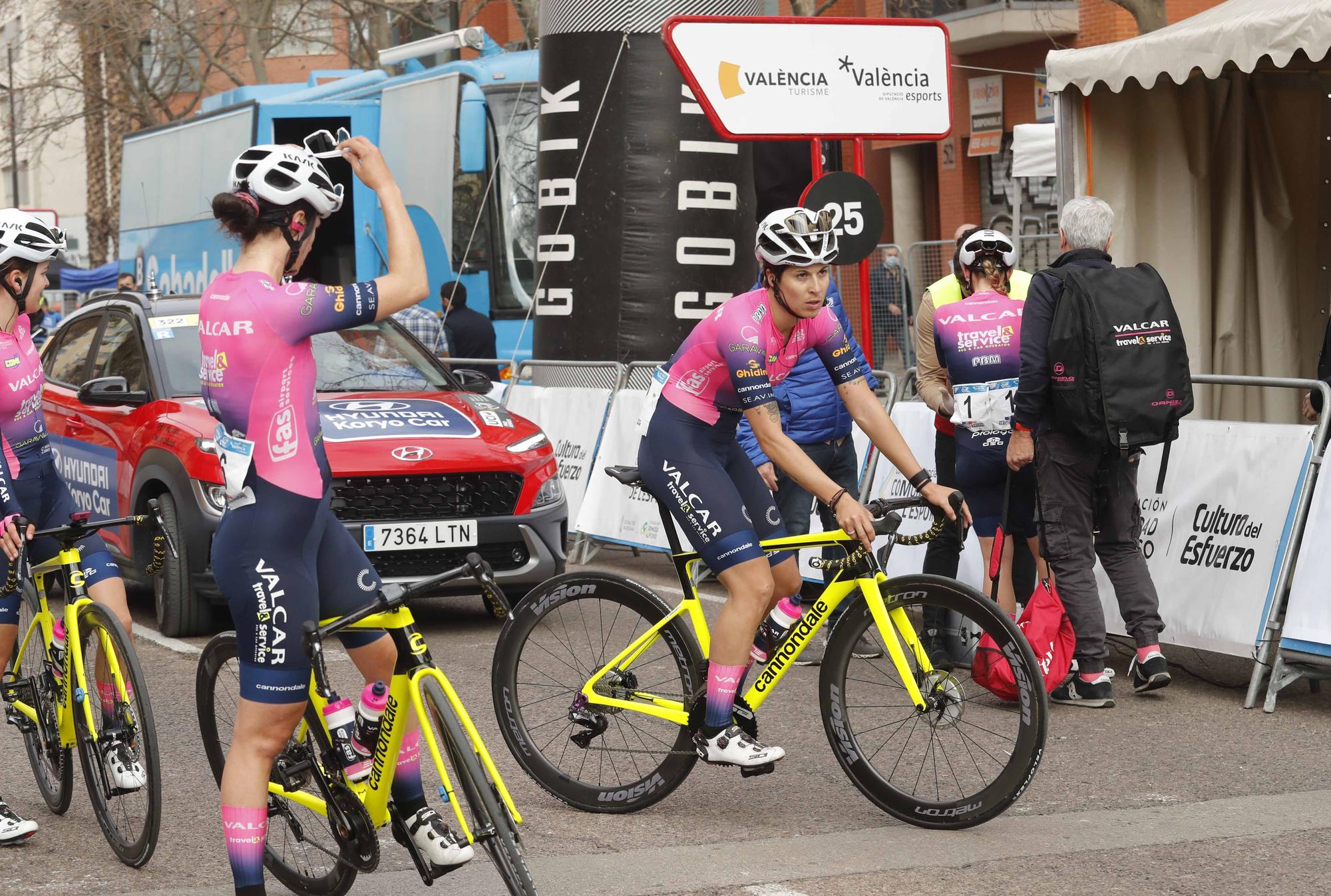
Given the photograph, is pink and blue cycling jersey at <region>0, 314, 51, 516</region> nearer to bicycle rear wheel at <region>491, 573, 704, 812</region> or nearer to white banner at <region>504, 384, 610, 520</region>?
bicycle rear wheel at <region>491, 573, 704, 812</region>

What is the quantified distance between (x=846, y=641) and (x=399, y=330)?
18.2ft

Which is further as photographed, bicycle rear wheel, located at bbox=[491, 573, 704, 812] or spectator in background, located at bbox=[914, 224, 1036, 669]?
spectator in background, located at bbox=[914, 224, 1036, 669]

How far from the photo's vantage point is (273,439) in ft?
14.0

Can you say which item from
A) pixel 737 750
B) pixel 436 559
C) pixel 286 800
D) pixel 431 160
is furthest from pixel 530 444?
pixel 431 160

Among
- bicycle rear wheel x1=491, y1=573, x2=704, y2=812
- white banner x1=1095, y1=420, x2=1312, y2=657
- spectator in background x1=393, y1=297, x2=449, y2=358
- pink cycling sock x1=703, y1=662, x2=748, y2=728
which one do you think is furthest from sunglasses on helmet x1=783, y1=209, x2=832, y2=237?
spectator in background x1=393, y1=297, x2=449, y2=358

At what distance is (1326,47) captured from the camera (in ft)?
28.5

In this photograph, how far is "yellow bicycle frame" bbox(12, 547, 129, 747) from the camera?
538cm

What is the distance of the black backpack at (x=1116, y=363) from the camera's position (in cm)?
721

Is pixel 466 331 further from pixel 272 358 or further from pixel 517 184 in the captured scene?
pixel 272 358

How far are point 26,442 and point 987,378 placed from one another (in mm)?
3986

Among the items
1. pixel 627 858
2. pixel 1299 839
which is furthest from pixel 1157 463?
pixel 627 858

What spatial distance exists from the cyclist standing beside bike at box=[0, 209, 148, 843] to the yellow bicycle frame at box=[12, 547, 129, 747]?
0.07 meters

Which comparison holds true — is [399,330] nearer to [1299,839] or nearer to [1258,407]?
[1258,407]

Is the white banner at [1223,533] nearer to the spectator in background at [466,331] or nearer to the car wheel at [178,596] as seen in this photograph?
the car wheel at [178,596]
